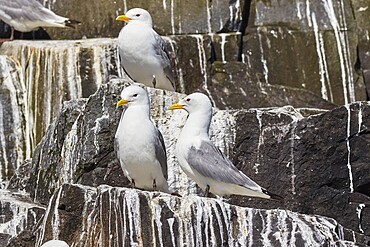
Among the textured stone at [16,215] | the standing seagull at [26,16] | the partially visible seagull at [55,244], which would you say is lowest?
the partially visible seagull at [55,244]

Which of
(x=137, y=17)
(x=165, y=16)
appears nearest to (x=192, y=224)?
(x=137, y=17)

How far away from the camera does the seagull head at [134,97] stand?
12.0 meters

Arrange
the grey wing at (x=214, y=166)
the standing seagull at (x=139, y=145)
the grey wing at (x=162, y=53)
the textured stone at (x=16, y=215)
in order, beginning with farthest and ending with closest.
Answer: the grey wing at (x=162, y=53)
the textured stone at (x=16, y=215)
the standing seagull at (x=139, y=145)
the grey wing at (x=214, y=166)

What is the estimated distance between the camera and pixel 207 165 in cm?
1160

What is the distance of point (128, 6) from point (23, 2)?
133 cm

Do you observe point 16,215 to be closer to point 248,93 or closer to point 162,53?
point 162,53

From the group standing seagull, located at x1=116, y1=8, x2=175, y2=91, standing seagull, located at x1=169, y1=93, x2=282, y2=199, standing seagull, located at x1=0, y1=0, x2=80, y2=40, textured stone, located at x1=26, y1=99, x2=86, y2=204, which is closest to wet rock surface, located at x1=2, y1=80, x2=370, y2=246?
textured stone, located at x1=26, y1=99, x2=86, y2=204

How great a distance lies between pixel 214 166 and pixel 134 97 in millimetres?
1015

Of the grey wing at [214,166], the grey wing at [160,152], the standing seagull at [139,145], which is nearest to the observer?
the grey wing at [214,166]

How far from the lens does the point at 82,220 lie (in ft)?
36.5

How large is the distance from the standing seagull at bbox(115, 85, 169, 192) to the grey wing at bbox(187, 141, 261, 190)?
1.31 feet

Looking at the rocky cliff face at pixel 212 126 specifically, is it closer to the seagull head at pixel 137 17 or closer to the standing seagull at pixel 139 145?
the standing seagull at pixel 139 145

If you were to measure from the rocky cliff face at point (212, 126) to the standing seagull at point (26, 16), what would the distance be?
0.36m

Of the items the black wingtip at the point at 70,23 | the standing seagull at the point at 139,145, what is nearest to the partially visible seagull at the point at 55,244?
the standing seagull at the point at 139,145
